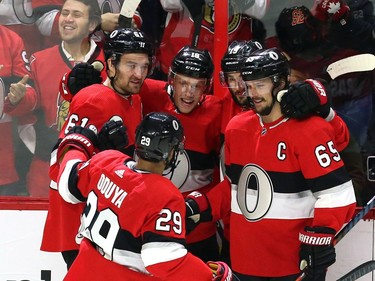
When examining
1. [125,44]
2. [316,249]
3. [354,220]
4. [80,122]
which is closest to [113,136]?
[80,122]

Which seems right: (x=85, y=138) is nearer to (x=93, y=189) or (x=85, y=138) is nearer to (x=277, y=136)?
(x=93, y=189)

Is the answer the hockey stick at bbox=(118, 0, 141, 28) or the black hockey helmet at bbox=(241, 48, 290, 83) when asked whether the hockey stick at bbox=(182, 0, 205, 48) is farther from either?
the black hockey helmet at bbox=(241, 48, 290, 83)

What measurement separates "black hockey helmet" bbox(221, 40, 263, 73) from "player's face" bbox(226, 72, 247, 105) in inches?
0.9

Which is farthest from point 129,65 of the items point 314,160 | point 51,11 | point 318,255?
point 318,255

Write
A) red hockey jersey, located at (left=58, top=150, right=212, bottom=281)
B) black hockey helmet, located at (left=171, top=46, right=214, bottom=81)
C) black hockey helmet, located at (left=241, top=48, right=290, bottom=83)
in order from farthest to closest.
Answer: black hockey helmet, located at (left=171, top=46, right=214, bottom=81)
black hockey helmet, located at (left=241, top=48, right=290, bottom=83)
red hockey jersey, located at (left=58, top=150, right=212, bottom=281)

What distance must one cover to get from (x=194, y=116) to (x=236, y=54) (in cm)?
33

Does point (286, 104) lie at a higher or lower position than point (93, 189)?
higher

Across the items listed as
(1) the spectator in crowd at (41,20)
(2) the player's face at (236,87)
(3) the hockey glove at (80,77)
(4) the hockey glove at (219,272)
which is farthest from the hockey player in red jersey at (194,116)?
(4) the hockey glove at (219,272)

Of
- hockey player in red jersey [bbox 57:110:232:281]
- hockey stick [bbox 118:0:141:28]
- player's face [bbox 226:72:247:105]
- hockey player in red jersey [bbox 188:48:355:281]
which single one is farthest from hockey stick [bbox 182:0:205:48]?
hockey player in red jersey [bbox 57:110:232:281]

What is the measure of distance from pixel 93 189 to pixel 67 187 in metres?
0.21

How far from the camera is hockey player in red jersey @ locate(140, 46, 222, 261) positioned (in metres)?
3.04

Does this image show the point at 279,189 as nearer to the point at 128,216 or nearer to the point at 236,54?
the point at 236,54

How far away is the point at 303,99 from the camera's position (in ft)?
8.86

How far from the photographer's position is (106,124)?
2.78 metres
